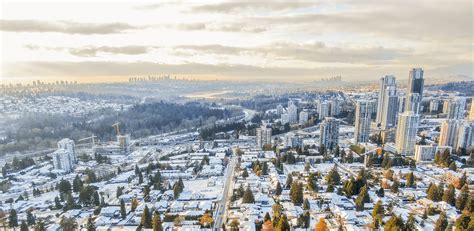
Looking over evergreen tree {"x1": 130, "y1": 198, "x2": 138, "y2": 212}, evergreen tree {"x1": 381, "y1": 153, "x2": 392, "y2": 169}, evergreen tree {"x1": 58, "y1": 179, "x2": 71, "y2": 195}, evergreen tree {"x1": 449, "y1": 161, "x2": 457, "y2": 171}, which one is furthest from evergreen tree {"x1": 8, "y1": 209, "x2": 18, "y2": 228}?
evergreen tree {"x1": 449, "y1": 161, "x2": 457, "y2": 171}

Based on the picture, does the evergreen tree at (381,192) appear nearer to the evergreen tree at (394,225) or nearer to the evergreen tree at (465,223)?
the evergreen tree at (465,223)

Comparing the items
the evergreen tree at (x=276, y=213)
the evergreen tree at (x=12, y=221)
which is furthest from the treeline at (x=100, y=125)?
the evergreen tree at (x=276, y=213)

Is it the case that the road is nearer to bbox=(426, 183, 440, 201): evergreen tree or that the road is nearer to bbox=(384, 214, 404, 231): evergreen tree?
bbox=(384, 214, 404, 231): evergreen tree

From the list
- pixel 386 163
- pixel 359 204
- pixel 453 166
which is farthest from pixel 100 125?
pixel 453 166

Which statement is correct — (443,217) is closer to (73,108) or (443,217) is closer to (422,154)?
(422,154)

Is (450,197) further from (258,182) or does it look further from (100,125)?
(100,125)

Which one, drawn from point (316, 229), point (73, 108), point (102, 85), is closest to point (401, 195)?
point (316, 229)
